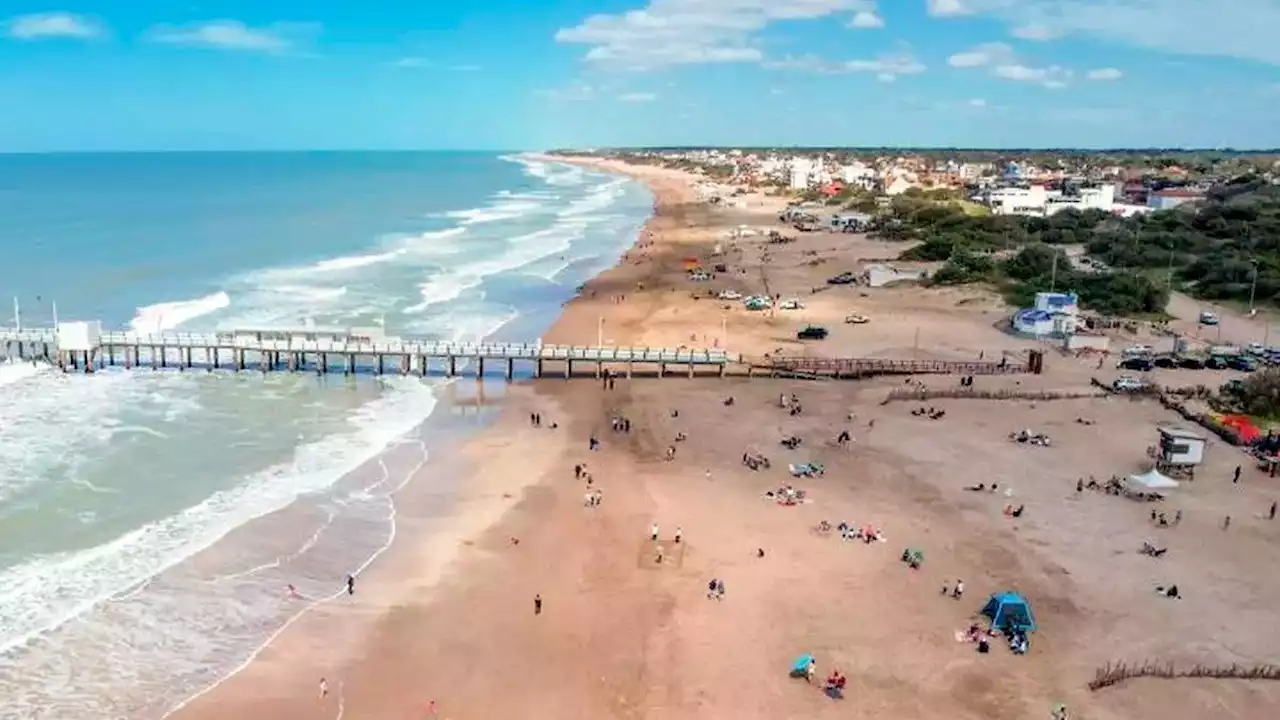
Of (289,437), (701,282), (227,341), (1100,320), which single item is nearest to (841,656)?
Answer: (289,437)

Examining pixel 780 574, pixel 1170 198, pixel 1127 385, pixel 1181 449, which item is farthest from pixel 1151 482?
pixel 1170 198

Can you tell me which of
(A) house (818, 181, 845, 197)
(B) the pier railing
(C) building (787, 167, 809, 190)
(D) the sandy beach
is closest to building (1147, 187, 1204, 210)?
(A) house (818, 181, 845, 197)

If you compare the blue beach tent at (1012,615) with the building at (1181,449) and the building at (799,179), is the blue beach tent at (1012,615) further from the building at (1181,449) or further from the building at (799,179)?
the building at (799,179)

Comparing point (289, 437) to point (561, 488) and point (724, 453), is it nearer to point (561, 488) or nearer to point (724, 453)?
point (561, 488)

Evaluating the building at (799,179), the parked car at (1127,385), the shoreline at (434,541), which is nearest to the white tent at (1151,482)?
the parked car at (1127,385)

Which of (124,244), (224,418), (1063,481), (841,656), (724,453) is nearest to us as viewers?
(841,656)

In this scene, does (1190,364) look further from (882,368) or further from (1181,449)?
(1181,449)
